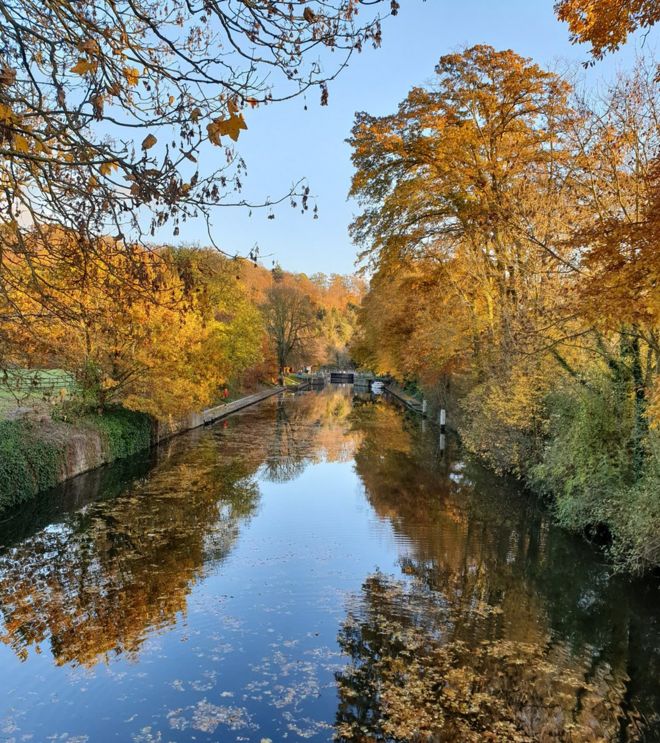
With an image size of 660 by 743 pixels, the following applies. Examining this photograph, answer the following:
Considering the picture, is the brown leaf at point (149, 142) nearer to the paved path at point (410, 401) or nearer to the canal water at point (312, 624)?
the canal water at point (312, 624)

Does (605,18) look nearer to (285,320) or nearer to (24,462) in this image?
(24,462)

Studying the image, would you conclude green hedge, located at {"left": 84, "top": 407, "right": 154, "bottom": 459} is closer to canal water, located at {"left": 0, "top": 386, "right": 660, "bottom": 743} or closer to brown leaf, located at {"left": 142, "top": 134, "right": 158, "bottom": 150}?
canal water, located at {"left": 0, "top": 386, "right": 660, "bottom": 743}

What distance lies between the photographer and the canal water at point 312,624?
568cm

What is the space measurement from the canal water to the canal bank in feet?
2.34

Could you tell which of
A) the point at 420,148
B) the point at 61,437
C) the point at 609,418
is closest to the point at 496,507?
the point at 609,418

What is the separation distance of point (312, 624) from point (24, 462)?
9.14 m

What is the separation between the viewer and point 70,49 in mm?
4504

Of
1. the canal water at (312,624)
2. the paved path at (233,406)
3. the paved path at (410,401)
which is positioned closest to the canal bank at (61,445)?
the canal water at (312,624)

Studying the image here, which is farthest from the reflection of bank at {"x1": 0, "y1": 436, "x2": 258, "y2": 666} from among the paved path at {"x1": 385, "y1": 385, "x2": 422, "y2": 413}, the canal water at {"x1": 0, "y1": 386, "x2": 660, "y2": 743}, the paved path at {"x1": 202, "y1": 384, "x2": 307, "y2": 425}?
the paved path at {"x1": 385, "y1": 385, "x2": 422, "y2": 413}

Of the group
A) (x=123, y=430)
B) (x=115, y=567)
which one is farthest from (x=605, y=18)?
(x=123, y=430)

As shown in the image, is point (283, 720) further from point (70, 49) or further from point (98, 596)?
point (70, 49)

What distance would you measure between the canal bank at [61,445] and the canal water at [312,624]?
2.34 ft

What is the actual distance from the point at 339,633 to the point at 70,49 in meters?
6.75

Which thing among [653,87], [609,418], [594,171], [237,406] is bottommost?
[237,406]
